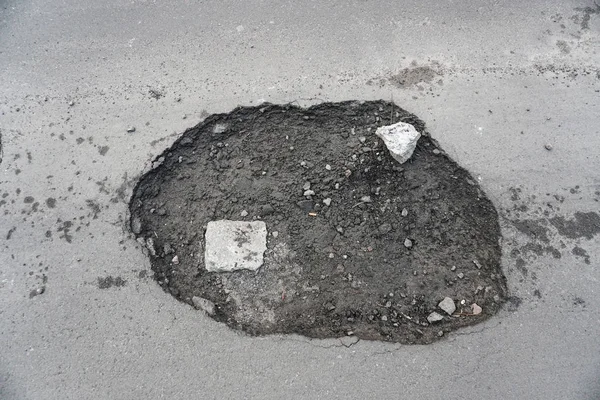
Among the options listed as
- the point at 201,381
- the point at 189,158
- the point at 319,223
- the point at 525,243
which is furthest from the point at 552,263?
the point at 189,158

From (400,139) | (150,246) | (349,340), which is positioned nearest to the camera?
(349,340)

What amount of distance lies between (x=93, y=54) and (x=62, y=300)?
252cm

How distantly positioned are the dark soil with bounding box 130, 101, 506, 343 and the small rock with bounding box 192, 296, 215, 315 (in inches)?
1.9

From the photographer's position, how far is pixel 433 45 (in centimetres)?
420

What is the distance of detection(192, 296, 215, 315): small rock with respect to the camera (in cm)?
298

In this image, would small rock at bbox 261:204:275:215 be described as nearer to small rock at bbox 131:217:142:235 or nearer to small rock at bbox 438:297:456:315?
small rock at bbox 131:217:142:235

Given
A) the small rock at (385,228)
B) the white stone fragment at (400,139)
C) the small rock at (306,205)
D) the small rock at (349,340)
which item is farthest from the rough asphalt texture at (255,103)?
the small rock at (306,205)

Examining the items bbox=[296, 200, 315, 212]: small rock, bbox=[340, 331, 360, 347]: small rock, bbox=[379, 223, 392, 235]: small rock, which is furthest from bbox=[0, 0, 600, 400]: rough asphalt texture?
bbox=[296, 200, 315, 212]: small rock

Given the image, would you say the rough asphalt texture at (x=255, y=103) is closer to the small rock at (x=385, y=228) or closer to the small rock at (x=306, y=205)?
the small rock at (x=385, y=228)

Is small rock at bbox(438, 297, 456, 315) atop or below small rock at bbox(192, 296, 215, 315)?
below

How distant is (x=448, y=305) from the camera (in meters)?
3.02

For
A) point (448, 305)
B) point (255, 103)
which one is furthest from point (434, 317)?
point (255, 103)

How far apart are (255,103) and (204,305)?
6.22 feet

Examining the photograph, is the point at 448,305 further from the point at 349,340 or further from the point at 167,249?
the point at 167,249
